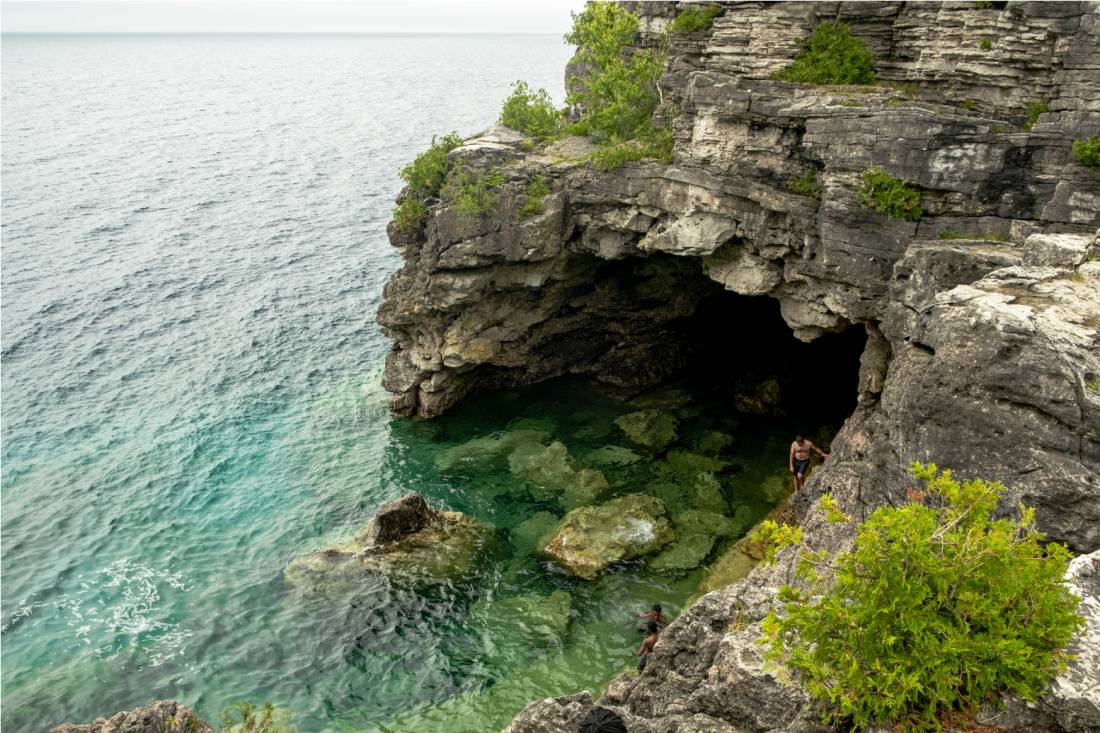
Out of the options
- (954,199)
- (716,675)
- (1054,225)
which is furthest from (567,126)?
(716,675)

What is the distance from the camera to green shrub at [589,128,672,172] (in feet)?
101

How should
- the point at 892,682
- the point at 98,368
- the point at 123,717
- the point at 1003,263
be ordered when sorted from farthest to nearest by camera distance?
the point at 98,368
the point at 1003,263
the point at 123,717
the point at 892,682

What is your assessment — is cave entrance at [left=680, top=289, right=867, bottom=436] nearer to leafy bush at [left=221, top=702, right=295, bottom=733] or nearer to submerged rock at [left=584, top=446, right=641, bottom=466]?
submerged rock at [left=584, top=446, right=641, bottom=466]

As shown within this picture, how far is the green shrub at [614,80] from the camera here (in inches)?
1335

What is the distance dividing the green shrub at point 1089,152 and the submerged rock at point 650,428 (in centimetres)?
1857

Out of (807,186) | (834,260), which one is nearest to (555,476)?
(834,260)

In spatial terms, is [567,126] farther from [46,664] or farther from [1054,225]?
[46,664]

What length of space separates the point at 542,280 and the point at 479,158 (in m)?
6.34

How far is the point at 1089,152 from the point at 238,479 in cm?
3385

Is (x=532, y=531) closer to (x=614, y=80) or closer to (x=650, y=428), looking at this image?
(x=650, y=428)

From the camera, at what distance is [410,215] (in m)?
35.3

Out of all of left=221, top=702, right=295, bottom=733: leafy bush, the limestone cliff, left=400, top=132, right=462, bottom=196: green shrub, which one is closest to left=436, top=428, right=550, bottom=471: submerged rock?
the limestone cliff

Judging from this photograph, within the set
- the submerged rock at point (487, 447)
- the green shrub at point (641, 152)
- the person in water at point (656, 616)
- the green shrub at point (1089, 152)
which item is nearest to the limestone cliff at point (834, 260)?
the green shrub at point (1089, 152)

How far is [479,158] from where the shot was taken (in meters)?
34.6
